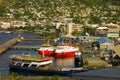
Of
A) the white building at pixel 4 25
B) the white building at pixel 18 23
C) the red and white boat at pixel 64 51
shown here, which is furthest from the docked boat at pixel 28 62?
the white building at pixel 18 23

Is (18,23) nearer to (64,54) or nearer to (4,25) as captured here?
(4,25)

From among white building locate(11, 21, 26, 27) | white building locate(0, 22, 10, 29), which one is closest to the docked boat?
white building locate(0, 22, 10, 29)

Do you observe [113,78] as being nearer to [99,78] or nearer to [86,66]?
[99,78]

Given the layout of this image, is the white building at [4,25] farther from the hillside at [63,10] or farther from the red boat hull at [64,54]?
the red boat hull at [64,54]

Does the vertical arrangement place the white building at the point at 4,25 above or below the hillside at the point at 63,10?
below

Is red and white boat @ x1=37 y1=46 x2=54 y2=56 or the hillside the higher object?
the hillside

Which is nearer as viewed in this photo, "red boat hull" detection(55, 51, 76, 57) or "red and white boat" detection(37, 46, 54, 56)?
"red boat hull" detection(55, 51, 76, 57)

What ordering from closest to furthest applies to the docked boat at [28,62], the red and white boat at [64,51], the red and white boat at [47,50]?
the docked boat at [28,62] < the red and white boat at [64,51] < the red and white boat at [47,50]

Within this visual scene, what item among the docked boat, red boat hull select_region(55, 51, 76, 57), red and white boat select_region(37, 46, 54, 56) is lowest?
red boat hull select_region(55, 51, 76, 57)

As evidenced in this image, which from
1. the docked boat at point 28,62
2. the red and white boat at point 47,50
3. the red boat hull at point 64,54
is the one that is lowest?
the red boat hull at point 64,54

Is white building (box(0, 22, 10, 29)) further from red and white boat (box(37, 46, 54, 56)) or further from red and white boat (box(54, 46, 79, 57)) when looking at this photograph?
red and white boat (box(54, 46, 79, 57))

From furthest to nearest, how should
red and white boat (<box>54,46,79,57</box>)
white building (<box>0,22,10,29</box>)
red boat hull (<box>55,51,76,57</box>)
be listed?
white building (<box>0,22,10,29</box>), red and white boat (<box>54,46,79,57</box>), red boat hull (<box>55,51,76,57</box>)

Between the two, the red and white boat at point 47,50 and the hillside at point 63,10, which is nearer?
the red and white boat at point 47,50

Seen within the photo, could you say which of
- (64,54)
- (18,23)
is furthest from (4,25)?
(64,54)
